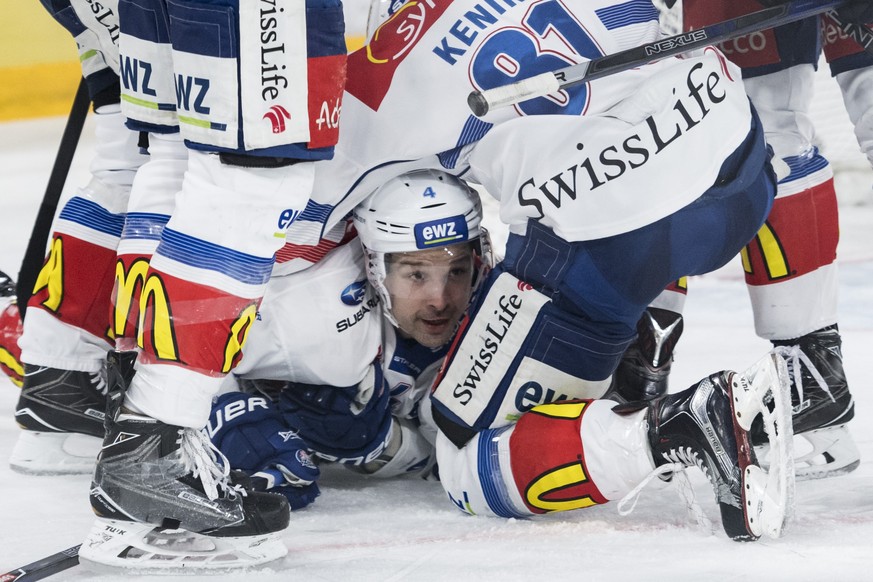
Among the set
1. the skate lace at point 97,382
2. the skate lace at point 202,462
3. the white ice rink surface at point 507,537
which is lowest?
the white ice rink surface at point 507,537

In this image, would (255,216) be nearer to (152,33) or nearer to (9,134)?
(152,33)

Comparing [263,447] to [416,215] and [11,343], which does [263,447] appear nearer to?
[416,215]

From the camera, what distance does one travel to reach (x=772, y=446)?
4.31 ft

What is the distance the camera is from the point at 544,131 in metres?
1.45

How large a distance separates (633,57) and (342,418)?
2.07 ft

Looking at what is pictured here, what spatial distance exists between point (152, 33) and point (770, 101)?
90 centimetres

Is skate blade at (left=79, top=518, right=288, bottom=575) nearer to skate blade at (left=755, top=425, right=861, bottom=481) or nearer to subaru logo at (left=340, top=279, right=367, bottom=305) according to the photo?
subaru logo at (left=340, top=279, right=367, bottom=305)

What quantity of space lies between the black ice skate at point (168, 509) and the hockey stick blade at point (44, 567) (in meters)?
0.02

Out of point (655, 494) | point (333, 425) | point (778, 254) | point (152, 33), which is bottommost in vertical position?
point (655, 494)

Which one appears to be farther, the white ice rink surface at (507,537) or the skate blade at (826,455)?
the skate blade at (826,455)

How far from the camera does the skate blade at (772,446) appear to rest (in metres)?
1.27

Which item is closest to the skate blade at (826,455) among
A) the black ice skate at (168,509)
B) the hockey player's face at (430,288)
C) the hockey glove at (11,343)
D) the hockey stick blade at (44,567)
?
the hockey player's face at (430,288)

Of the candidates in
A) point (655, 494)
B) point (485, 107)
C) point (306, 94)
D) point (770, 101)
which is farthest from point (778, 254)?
point (306, 94)

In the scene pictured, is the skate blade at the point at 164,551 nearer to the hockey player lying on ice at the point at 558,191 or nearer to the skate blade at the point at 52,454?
the hockey player lying on ice at the point at 558,191
